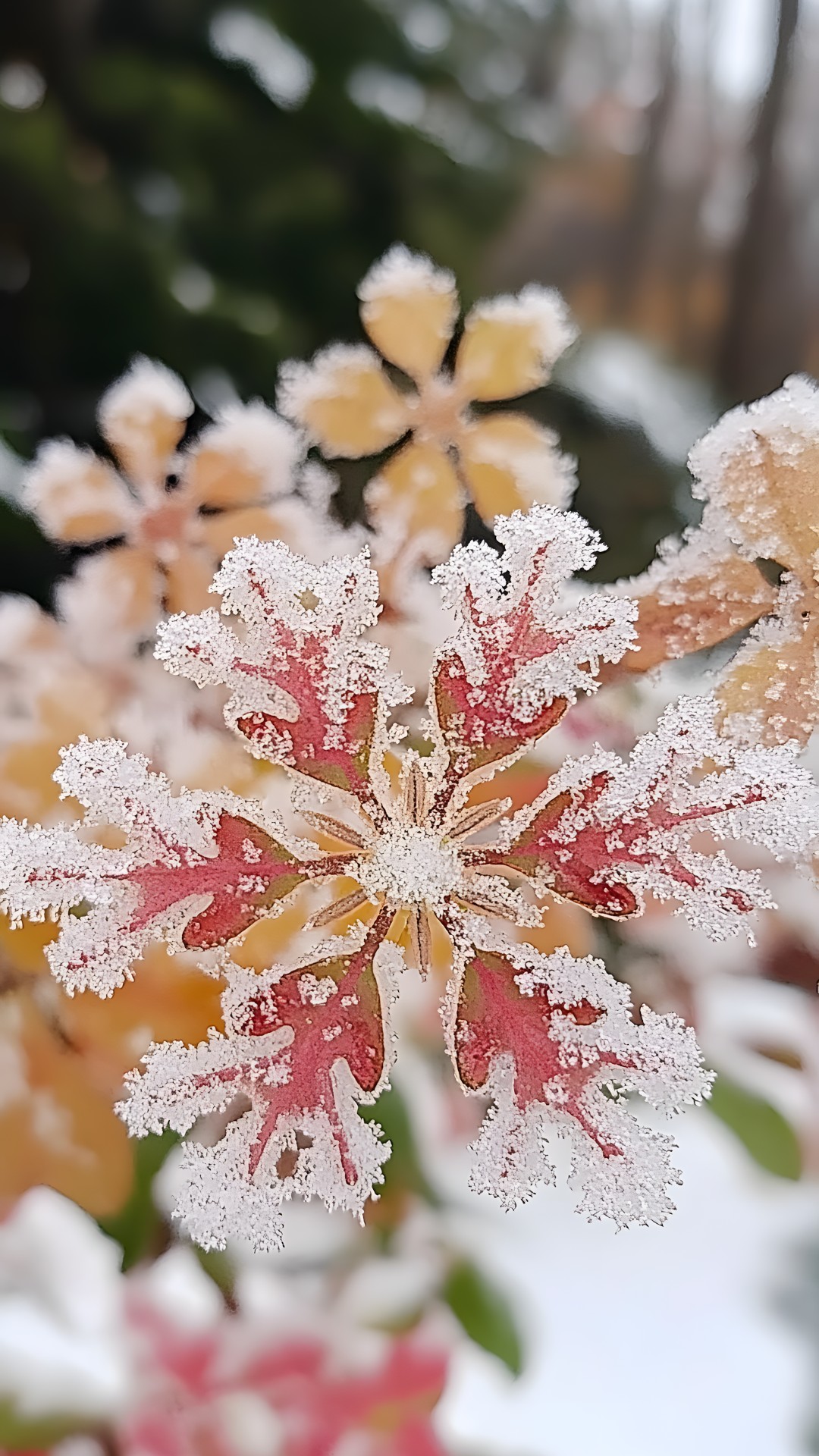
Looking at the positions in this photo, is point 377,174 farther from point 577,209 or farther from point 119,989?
point 119,989

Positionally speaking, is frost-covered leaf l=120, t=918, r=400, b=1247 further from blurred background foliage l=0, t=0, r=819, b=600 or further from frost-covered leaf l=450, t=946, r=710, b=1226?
blurred background foliage l=0, t=0, r=819, b=600

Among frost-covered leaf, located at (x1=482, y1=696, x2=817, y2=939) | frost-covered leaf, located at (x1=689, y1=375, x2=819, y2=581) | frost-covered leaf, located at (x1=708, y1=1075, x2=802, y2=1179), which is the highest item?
frost-covered leaf, located at (x1=689, y1=375, x2=819, y2=581)

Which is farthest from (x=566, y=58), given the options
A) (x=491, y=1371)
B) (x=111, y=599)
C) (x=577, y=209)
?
(x=491, y=1371)

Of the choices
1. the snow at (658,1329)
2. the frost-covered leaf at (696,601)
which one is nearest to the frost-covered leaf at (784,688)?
the frost-covered leaf at (696,601)

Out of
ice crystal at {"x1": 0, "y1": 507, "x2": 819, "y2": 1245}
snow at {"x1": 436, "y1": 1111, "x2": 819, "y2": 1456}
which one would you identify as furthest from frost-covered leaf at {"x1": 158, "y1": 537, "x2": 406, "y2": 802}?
snow at {"x1": 436, "y1": 1111, "x2": 819, "y2": 1456}

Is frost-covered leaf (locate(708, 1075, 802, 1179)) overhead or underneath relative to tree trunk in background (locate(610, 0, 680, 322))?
underneath

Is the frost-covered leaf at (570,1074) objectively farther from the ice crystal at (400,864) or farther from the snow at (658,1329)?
the snow at (658,1329)

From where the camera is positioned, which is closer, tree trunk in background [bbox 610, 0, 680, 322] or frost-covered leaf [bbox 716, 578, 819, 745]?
frost-covered leaf [bbox 716, 578, 819, 745]
